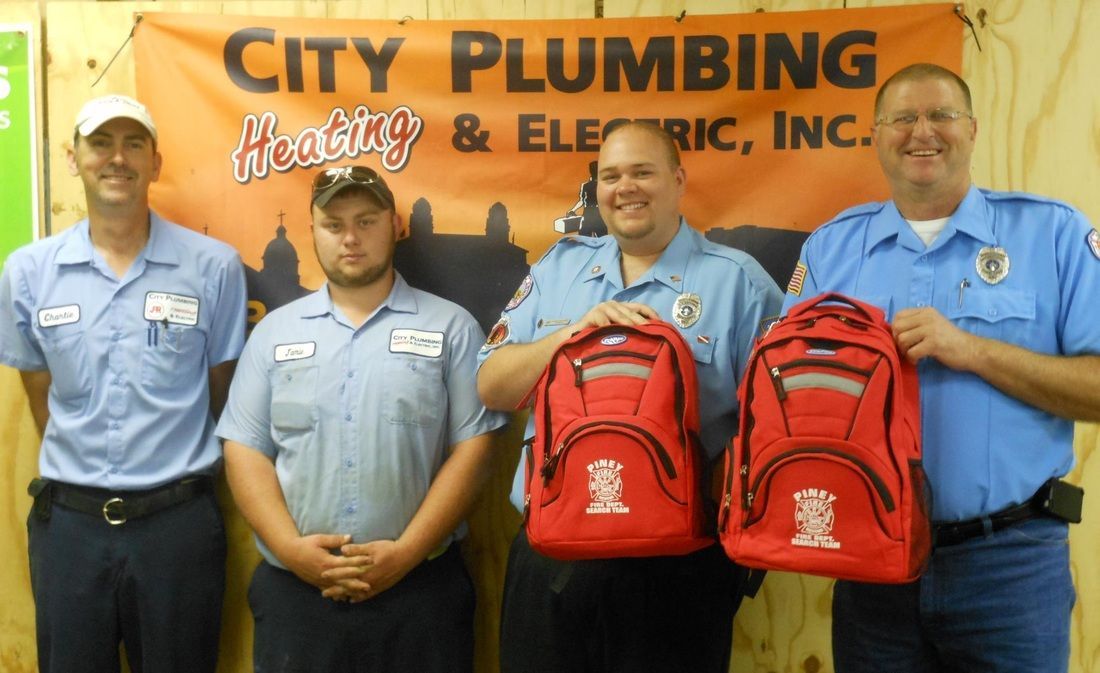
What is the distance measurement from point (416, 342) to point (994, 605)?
158 cm

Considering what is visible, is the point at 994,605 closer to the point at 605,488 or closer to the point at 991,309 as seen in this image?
the point at 991,309

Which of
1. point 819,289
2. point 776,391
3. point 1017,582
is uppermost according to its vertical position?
point 819,289

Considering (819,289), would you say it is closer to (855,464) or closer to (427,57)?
(855,464)

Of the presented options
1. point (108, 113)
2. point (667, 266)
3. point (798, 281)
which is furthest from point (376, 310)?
point (798, 281)

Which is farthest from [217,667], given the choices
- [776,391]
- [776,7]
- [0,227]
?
[776,7]

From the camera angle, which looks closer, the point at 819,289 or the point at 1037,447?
the point at 1037,447

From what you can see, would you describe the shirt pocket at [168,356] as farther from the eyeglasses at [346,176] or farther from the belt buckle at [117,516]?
the eyeglasses at [346,176]

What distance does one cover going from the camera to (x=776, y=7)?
2854 millimetres

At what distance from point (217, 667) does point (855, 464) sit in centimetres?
218

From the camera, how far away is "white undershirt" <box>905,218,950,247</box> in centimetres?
215

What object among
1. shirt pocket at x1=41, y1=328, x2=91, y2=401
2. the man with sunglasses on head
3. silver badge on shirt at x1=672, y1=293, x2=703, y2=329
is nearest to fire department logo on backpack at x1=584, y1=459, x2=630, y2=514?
silver badge on shirt at x1=672, y1=293, x2=703, y2=329

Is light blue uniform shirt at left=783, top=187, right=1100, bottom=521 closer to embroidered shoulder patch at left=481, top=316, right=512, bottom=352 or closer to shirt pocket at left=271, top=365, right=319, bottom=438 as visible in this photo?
embroidered shoulder patch at left=481, top=316, right=512, bottom=352

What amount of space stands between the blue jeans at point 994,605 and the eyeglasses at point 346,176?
5.70 feet

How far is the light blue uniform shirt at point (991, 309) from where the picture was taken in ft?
6.51
